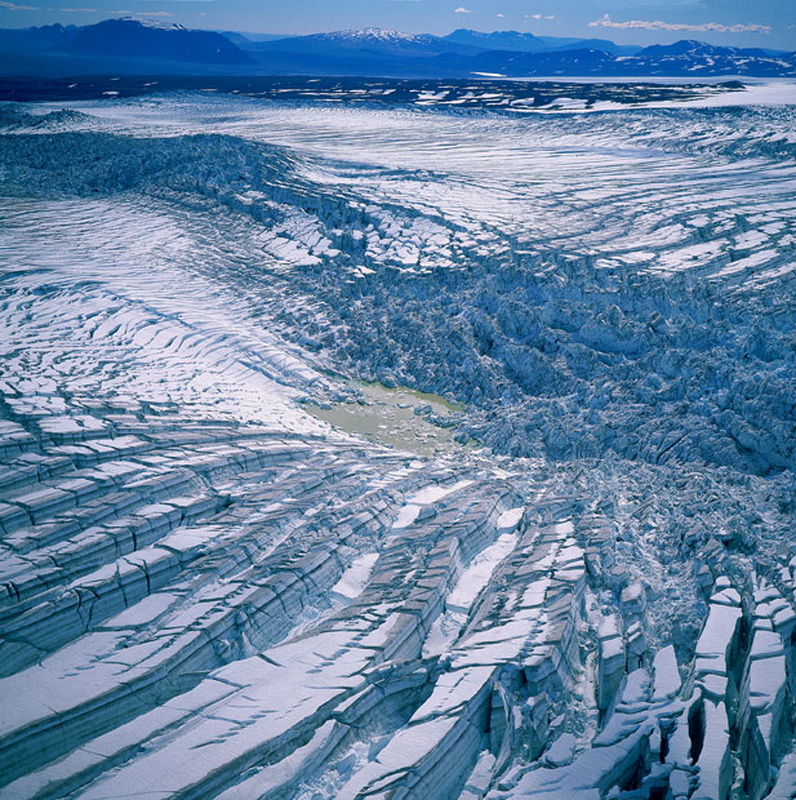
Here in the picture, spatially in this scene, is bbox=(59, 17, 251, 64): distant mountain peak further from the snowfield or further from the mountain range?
the snowfield

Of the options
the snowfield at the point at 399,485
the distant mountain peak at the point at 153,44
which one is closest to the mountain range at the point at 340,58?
the distant mountain peak at the point at 153,44

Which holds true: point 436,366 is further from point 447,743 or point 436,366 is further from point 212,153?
point 212,153

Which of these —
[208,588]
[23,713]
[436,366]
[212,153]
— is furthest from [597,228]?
[23,713]

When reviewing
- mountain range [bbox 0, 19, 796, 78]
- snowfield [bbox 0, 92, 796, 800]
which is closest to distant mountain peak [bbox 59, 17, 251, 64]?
mountain range [bbox 0, 19, 796, 78]

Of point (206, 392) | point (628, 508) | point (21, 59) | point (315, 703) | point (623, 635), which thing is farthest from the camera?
point (21, 59)

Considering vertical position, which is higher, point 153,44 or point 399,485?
point 153,44

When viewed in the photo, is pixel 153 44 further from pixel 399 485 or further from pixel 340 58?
pixel 399 485

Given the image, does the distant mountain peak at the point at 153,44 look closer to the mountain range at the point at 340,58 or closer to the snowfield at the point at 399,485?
the mountain range at the point at 340,58

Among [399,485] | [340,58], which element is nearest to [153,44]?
[340,58]

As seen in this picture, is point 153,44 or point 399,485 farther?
point 153,44

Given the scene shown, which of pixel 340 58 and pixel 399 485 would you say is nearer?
pixel 399 485
